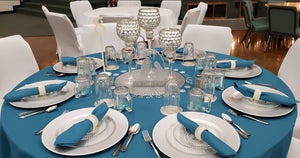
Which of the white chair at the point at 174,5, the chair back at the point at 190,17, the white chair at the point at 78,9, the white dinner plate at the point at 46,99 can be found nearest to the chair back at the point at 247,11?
the white chair at the point at 174,5

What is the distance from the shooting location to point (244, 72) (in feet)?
5.02

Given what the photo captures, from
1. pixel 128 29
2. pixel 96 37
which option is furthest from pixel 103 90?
pixel 96 37

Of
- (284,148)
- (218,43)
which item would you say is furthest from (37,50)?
(284,148)

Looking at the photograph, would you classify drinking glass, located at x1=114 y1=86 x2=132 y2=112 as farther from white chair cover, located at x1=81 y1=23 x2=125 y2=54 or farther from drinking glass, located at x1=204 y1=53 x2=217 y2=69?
white chair cover, located at x1=81 y1=23 x2=125 y2=54

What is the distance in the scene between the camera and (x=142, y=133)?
39.0 inches

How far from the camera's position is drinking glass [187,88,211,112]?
111cm

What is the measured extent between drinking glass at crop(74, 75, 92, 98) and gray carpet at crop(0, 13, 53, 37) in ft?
17.2

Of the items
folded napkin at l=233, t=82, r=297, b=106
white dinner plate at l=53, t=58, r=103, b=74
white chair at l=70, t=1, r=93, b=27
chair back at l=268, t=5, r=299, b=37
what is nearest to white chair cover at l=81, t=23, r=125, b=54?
white dinner plate at l=53, t=58, r=103, b=74

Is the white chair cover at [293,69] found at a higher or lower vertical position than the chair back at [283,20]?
lower

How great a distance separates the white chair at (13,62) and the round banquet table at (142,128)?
732 mm

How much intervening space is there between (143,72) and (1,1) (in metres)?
9.61

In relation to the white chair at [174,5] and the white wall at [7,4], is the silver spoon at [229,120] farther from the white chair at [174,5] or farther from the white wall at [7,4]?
the white wall at [7,4]

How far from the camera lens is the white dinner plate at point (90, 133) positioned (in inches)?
34.9

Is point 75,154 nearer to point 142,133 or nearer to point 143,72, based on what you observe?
point 142,133
